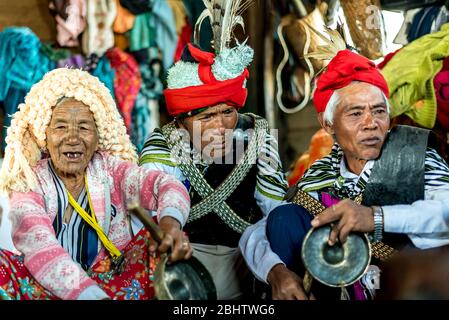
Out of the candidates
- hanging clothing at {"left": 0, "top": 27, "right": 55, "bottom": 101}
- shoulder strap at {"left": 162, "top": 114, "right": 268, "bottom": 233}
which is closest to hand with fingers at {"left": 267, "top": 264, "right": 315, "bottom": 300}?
shoulder strap at {"left": 162, "top": 114, "right": 268, "bottom": 233}

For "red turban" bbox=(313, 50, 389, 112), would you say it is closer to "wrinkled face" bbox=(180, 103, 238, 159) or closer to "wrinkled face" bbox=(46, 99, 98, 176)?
"wrinkled face" bbox=(180, 103, 238, 159)

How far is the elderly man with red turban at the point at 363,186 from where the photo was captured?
3537 mm

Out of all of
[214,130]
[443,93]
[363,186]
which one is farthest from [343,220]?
[443,93]

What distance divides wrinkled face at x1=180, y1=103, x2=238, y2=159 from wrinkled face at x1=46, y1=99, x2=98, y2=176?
0.65m

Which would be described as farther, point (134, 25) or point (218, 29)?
point (134, 25)

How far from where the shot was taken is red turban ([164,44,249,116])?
421 centimetres

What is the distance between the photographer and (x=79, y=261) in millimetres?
3822

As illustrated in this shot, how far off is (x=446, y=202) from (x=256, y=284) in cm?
97

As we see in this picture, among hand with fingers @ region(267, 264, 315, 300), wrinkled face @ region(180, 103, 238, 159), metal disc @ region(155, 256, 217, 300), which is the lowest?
hand with fingers @ region(267, 264, 315, 300)

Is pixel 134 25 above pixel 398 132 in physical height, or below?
above

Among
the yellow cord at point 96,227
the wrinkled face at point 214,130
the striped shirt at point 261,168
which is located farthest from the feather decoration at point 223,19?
the yellow cord at point 96,227

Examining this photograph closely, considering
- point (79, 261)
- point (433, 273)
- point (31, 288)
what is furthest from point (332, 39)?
point (31, 288)

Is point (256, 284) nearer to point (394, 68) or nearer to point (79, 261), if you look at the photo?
point (79, 261)
